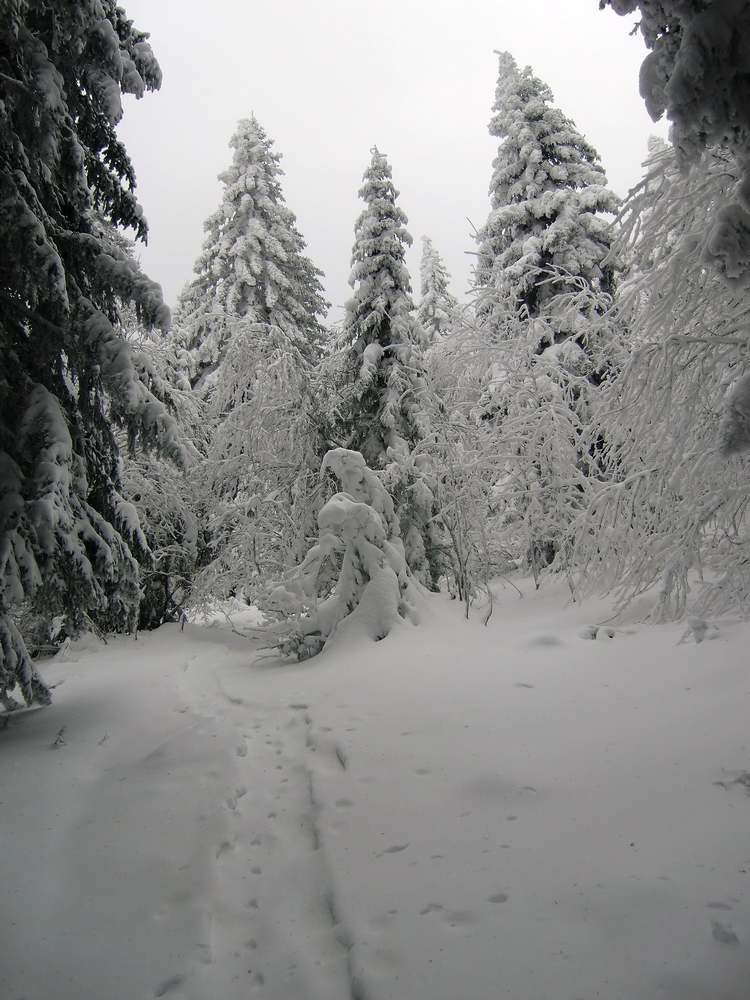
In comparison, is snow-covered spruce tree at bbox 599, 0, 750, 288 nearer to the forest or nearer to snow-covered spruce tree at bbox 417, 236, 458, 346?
the forest

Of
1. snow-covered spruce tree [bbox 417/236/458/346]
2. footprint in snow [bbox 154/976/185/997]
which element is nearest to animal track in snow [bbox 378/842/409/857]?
footprint in snow [bbox 154/976/185/997]

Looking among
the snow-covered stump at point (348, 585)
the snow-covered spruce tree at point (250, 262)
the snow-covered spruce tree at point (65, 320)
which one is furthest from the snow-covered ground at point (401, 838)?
the snow-covered spruce tree at point (250, 262)

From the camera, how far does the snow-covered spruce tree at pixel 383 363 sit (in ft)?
40.9

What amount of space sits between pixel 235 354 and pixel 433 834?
10293 mm

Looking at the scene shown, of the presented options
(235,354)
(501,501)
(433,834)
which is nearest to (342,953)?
(433,834)

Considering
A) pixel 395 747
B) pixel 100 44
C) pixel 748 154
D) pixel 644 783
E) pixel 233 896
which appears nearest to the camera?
pixel 748 154

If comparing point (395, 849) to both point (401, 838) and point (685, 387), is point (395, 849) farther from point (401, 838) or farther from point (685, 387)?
point (685, 387)

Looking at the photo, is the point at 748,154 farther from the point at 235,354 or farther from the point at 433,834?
the point at 235,354

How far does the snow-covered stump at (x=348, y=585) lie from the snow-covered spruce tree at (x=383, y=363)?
276 centimetres

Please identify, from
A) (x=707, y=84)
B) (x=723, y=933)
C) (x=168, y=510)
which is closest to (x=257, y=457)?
(x=168, y=510)

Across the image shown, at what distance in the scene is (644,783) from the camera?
3734 millimetres

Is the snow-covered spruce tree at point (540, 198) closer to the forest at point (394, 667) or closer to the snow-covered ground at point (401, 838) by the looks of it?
the forest at point (394, 667)

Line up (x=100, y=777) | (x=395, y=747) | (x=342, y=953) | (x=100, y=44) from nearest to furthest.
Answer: (x=342, y=953) → (x=100, y=777) → (x=395, y=747) → (x=100, y=44)

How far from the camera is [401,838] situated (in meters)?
3.49
